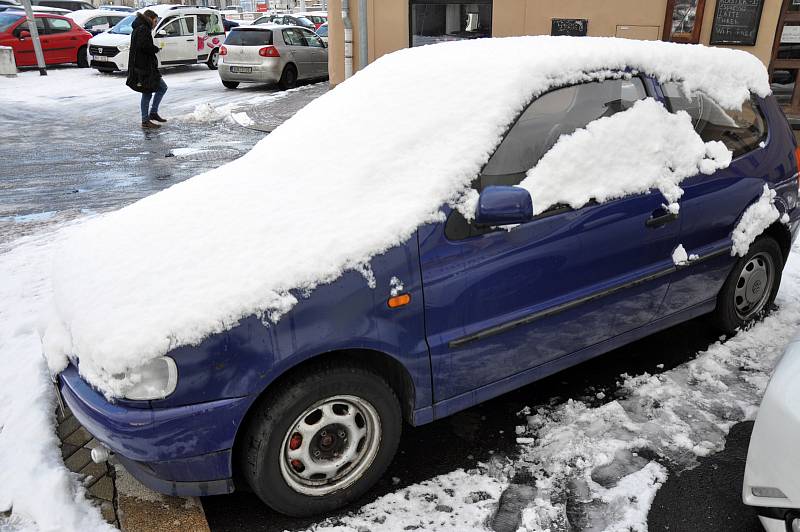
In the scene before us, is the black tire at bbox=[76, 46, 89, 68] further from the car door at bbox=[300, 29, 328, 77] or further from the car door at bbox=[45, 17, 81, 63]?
the car door at bbox=[300, 29, 328, 77]

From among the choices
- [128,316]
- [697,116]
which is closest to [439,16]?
[697,116]

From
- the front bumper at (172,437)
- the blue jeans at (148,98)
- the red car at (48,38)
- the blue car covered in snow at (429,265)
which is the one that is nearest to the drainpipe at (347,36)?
the blue jeans at (148,98)

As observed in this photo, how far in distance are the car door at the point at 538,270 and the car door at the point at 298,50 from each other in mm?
13724

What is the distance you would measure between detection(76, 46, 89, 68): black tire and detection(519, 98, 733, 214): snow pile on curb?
20.1m

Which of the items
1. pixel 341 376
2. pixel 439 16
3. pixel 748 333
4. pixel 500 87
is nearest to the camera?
pixel 341 376

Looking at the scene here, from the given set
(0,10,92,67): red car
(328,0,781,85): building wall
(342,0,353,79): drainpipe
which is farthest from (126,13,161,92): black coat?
(0,10,92,67): red car

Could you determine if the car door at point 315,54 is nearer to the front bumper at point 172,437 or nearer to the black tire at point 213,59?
the black tire at point 213,59

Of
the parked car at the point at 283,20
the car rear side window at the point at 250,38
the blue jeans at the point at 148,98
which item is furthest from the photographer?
the parked car at the point at 283,20

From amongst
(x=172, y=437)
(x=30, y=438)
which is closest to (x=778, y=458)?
(x=172, y=437)

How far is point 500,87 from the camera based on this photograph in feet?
9.66

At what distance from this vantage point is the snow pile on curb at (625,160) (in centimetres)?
295

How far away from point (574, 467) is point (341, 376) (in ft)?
3.85

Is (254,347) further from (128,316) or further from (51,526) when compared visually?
(51,526)

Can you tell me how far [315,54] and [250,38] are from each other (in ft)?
6.18
